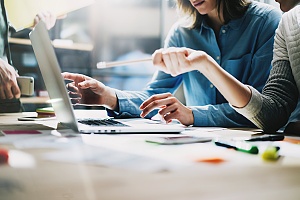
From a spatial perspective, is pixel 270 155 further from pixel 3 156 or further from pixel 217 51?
pixel 217 51

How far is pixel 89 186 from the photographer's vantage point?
1.28 feet

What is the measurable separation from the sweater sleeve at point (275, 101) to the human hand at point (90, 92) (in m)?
0.49

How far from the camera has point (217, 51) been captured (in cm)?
143

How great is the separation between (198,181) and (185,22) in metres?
1.19

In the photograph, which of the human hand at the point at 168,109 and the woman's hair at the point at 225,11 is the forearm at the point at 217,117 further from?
the woman's hair at the point at 225,11

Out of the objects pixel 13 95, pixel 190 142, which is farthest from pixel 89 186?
pixel 13 95

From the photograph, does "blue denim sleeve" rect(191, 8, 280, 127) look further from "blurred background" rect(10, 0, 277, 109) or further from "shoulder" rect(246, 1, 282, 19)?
"blurred background" rect(10, 0, 277, 109)

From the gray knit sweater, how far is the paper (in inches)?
35.3

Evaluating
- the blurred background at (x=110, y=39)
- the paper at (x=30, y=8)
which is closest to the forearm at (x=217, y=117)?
the paper at (x=30, y=8)

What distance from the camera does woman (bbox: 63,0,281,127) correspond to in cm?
129

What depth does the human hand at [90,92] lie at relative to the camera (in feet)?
4.13

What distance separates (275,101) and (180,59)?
31 cm

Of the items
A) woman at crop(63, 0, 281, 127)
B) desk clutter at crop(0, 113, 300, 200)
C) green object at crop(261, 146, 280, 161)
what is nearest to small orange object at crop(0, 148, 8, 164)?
desk clutter at crop(0, 113, 300, 200)

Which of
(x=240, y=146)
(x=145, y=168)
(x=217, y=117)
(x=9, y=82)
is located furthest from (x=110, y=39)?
(x=145, y=168)
